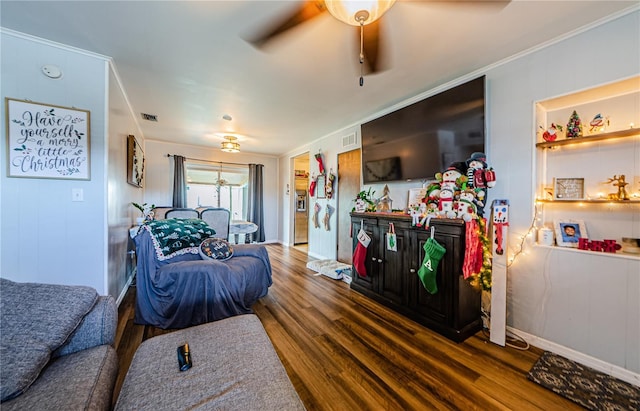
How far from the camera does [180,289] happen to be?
2.12 meters

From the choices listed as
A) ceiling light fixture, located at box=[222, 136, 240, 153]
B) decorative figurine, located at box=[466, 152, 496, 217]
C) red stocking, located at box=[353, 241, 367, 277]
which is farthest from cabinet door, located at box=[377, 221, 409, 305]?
ceiling light fixture, located at box=[222, 136, 240, 153]

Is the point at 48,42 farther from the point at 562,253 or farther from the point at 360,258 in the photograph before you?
the point at 562,253

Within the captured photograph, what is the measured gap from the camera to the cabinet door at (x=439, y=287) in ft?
6.73

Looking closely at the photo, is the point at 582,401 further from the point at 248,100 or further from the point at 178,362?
the point at 248,100

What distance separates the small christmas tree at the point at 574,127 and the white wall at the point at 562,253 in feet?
0.68

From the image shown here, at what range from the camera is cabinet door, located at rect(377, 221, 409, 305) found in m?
2.46

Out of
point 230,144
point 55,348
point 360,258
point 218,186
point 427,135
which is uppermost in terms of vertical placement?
point 230,144

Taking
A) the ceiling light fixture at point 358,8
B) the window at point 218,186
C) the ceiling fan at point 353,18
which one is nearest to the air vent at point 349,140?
the ceiling fan at point 353,18

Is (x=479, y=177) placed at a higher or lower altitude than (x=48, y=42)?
lower

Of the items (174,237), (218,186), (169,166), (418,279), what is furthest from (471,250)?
(169,166)

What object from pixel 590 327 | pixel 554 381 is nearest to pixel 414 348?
pixel 554 381

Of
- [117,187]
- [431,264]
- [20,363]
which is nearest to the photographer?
[20,363]

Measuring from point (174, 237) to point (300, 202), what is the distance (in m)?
4.17

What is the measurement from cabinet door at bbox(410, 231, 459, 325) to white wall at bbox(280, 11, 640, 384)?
0.59 m
